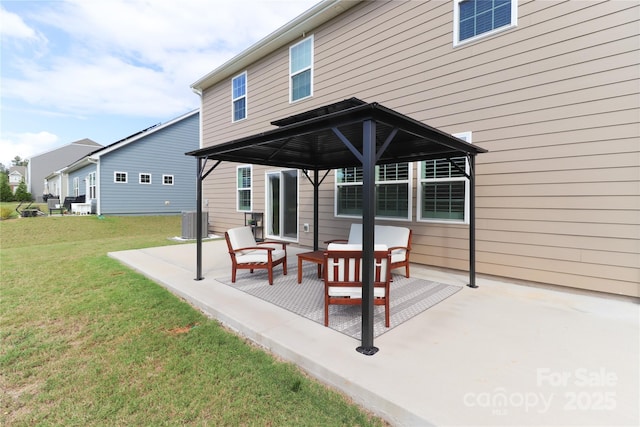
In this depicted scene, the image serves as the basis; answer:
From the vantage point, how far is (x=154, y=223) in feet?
44.4

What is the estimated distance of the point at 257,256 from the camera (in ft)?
15.4

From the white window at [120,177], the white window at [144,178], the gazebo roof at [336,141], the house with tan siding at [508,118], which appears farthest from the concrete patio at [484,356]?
the white window at [144,178]

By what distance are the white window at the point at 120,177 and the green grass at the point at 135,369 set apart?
1159cm

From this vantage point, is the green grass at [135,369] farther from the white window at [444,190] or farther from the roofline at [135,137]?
the roofline at [135,137]

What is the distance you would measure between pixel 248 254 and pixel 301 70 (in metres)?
5.01

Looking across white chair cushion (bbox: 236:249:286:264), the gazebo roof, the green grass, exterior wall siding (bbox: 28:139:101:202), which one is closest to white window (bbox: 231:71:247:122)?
the gazebo roof

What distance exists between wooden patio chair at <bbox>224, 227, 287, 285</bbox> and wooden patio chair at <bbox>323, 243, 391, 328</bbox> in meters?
1.66

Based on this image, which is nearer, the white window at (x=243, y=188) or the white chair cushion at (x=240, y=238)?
the white chair cushion at (x=240, y=238)

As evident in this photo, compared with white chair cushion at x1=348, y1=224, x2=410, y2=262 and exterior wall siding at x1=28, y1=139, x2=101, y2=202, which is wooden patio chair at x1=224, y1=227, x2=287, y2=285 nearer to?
white chair cushion at x1=348, y1=224, x2=410, y2=262

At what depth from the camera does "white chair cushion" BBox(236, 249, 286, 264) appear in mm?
4602

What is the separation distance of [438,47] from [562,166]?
279cm

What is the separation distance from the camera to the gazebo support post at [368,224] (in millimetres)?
2482

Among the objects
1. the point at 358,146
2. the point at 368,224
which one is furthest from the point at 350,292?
the point at 358,146

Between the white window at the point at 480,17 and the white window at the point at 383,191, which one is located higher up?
the white window at the point at 480,17
